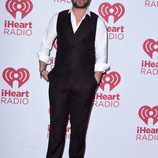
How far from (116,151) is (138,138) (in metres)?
0.21

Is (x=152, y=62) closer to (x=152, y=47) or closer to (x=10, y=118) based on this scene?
(x=152, y=47)

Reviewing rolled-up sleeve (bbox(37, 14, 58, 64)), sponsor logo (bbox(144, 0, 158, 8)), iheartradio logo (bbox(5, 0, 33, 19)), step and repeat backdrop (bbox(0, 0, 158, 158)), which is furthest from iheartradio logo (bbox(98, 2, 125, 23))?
iheartradio logo (bbox(5, 0, 33, 19))

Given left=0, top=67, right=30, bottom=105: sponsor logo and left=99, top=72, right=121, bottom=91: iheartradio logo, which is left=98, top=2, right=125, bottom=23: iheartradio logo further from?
left=0, top=67, right=30, bottom=105: sponsor logo

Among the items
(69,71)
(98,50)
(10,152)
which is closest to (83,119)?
(69,71)

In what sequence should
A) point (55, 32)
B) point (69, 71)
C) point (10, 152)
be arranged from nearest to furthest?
point (69, 71), point (55, 32), point (10, 152)

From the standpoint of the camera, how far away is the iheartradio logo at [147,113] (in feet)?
7.28

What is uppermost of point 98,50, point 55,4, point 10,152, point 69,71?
point 55,4

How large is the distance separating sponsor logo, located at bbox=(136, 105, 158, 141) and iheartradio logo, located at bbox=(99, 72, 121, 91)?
30 centimetres

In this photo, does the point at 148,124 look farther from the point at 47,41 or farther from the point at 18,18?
the point at 18,18

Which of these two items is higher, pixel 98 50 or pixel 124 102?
pixel 98 50

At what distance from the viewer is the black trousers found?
1.76 metres

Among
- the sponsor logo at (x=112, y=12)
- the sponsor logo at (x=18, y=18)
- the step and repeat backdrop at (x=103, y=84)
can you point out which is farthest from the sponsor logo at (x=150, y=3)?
the sponsor logo at (x=18, y=18)

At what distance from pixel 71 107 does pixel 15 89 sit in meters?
0.57

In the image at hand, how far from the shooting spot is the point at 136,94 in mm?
2199
